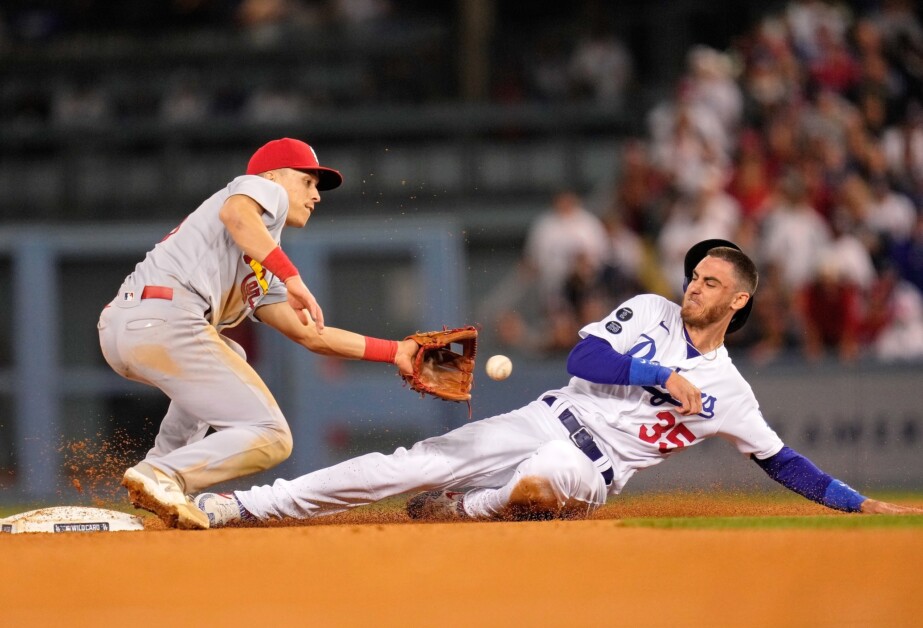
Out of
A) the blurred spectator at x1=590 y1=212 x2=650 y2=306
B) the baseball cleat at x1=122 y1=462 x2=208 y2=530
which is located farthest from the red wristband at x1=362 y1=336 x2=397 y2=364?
the blurred spectator at x1=590 y1=212 x2=650 y2=306

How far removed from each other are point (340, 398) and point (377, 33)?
5.86m

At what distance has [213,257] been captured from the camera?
5.48 m

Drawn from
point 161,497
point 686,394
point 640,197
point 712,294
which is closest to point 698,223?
point 640,197

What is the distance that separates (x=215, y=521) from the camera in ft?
18.4

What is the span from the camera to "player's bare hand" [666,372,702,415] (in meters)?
5.40

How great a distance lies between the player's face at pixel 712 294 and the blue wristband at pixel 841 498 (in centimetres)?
92

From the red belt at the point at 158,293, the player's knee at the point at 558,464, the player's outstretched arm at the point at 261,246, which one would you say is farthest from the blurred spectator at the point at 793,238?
the red belt at the point at 158,293

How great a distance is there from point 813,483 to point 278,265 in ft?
8.55

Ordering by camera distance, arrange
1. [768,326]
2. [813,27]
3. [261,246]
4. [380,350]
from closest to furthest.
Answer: [261,246] → [380,350] → [768,326] → [813,27]

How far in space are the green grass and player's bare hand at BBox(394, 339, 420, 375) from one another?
1.19 meters

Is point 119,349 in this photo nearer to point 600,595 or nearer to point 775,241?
point 600,595

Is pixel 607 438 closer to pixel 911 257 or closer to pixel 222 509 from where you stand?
A: pixel 222 509


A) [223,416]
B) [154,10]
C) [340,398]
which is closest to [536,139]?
[340,398]

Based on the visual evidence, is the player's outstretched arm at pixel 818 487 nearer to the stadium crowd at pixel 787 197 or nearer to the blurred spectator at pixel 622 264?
the stadium crowd at pixel 787 197
